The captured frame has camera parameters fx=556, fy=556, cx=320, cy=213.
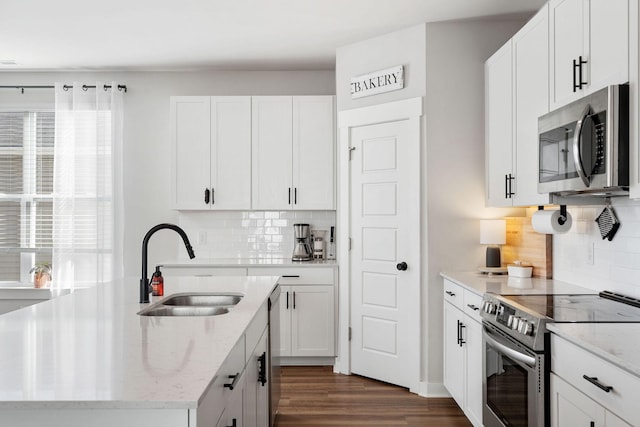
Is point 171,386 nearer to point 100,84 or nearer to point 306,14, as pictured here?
point 306,14

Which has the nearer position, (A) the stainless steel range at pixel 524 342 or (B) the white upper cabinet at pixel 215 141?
(A) the stainless steel range at pixel 524 342

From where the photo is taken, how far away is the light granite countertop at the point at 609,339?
1.62 meters

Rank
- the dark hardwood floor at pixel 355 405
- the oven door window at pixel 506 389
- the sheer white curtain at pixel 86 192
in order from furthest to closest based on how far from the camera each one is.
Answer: the sheer white curtain at pixel 86 192 < the dark hardwood floor at pixel 355 405 < the oven door window at pixel 506 389

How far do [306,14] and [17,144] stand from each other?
134 inches

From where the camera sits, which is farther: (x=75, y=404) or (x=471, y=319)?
(x=471, y=319)

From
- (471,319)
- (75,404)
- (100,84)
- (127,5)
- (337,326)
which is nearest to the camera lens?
(75,404)

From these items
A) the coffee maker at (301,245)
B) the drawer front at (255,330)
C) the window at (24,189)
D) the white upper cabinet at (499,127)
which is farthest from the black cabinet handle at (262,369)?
the window at (24,189)

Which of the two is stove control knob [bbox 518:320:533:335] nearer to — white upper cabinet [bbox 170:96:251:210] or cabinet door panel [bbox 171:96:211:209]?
white upper cabinet [bbox 170:96:251:210]

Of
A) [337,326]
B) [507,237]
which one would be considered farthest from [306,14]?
[337,326]

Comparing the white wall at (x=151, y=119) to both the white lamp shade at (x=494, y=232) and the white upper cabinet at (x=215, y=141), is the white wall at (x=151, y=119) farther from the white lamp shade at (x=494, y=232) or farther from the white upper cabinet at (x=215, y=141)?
the white lamp shade at (x=494, y=232)

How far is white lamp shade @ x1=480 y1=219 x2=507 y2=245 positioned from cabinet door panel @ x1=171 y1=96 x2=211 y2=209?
2.56 metres

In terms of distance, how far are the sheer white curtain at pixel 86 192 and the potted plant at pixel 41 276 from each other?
227 millimetres

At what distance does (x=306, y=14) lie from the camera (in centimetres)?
395

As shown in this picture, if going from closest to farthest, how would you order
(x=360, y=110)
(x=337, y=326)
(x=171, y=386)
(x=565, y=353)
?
1. (x=171, y=386)
2. (x=565, y=353)
3. (x=360, y=110)
4. (x=337, y=326)
